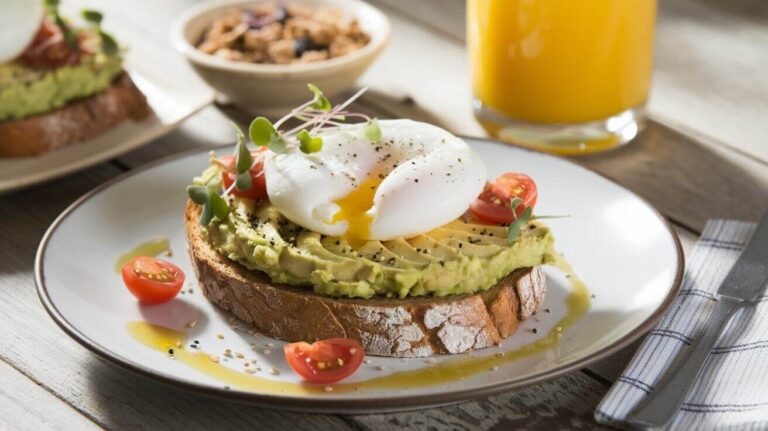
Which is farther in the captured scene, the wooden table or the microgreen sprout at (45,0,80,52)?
the microgreen sprout at (45,0,80,52)

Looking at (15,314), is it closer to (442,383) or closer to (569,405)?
(442,383)

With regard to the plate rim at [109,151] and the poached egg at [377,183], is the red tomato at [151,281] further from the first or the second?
the plate rim at [109,151]

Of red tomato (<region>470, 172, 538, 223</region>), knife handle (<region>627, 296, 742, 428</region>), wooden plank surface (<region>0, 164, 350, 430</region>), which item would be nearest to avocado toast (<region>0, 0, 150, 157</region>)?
wooden plank surface (<region>0, 164, 350, 430</region>)

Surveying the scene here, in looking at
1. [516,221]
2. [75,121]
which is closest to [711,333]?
[516,221]

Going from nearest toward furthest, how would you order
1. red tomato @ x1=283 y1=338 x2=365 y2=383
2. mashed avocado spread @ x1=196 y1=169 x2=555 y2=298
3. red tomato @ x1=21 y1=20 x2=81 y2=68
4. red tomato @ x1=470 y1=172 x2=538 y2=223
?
red tomato @ x1=283 y1=338 x2=365 y2=383
mashed avocado spread @ x1=196 y1=169 x2=555 y2=298
red tomato @ x1=470 y1=172 x2=538 y2=223
red tomato @ x1=21 y1=20 x2=81 y2=68

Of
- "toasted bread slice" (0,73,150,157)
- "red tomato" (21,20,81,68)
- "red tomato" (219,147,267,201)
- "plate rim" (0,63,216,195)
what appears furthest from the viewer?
"red tomato" (21,20,81,68)

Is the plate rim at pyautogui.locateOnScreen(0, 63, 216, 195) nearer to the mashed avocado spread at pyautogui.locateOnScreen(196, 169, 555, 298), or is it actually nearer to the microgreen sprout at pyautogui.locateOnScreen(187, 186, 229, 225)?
the microgreen sprout at pyautogui.locateOnScreen(187, 186, 229, 225)
